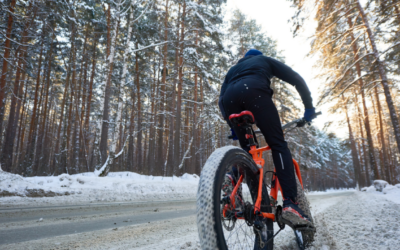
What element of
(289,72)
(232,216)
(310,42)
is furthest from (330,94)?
(232,216)

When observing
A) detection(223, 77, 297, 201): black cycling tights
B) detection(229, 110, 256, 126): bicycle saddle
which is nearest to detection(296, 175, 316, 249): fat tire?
detection(223, 77, 297, 201): black cycling tights

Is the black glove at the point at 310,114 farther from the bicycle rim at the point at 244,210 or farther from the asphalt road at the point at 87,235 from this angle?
the asphalt road at the point at 87,235

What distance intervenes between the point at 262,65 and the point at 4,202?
6920mm

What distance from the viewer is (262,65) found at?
2.02 m

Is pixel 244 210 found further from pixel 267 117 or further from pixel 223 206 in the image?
pixel 267 117

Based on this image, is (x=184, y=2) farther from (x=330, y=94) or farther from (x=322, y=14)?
(x=330, y=94)

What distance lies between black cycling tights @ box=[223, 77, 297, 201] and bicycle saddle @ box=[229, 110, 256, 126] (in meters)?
0.11

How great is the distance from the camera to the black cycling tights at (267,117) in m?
1.81

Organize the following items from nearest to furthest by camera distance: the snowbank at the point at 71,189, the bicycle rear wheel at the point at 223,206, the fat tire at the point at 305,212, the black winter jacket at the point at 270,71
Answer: the bicycle rear wheel at the point at 223,206, the fat tire at the point at 305,212, the black winter jacket at the point at 270,71, the snowbank at the point at 71,189

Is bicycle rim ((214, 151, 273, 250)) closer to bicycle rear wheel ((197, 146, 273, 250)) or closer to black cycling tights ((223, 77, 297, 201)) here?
bicycle rear wheel ((197, 146, 273, 250))

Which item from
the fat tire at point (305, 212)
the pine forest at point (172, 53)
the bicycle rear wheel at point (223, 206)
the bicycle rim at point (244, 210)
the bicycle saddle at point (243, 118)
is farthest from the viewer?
the pine forest at point (172, 53)

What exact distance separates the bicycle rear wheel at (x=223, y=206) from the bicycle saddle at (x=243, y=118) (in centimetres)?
26

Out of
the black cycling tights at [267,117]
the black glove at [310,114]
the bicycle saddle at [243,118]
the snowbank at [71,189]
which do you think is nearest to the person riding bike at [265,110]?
the black cycling tights at [267,117]

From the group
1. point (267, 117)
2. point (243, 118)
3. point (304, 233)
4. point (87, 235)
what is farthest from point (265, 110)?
point (87, 235)
